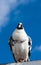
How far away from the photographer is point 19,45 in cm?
1216

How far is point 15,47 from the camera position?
12.3 metres

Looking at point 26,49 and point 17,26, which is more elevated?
point 17,26

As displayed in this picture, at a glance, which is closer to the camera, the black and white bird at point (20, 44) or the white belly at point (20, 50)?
the black and white bird at point (20, 44)

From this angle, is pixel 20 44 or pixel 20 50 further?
pixel 20 50

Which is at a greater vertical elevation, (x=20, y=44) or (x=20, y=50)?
(x=20, y=44)

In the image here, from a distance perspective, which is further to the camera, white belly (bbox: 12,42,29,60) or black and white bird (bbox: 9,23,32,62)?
white belly (bbox: 12,42,29,60)

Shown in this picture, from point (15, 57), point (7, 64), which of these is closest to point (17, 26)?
point (15, 57)

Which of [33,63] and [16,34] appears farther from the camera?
[16,34]

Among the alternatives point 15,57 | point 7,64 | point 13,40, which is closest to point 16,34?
point 13,40

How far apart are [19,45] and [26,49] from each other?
0.50m

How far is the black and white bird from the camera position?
12.1 meters

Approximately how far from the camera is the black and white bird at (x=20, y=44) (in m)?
12.1

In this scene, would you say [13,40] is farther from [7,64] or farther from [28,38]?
[7,64]

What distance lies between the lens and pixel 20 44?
477 inches
